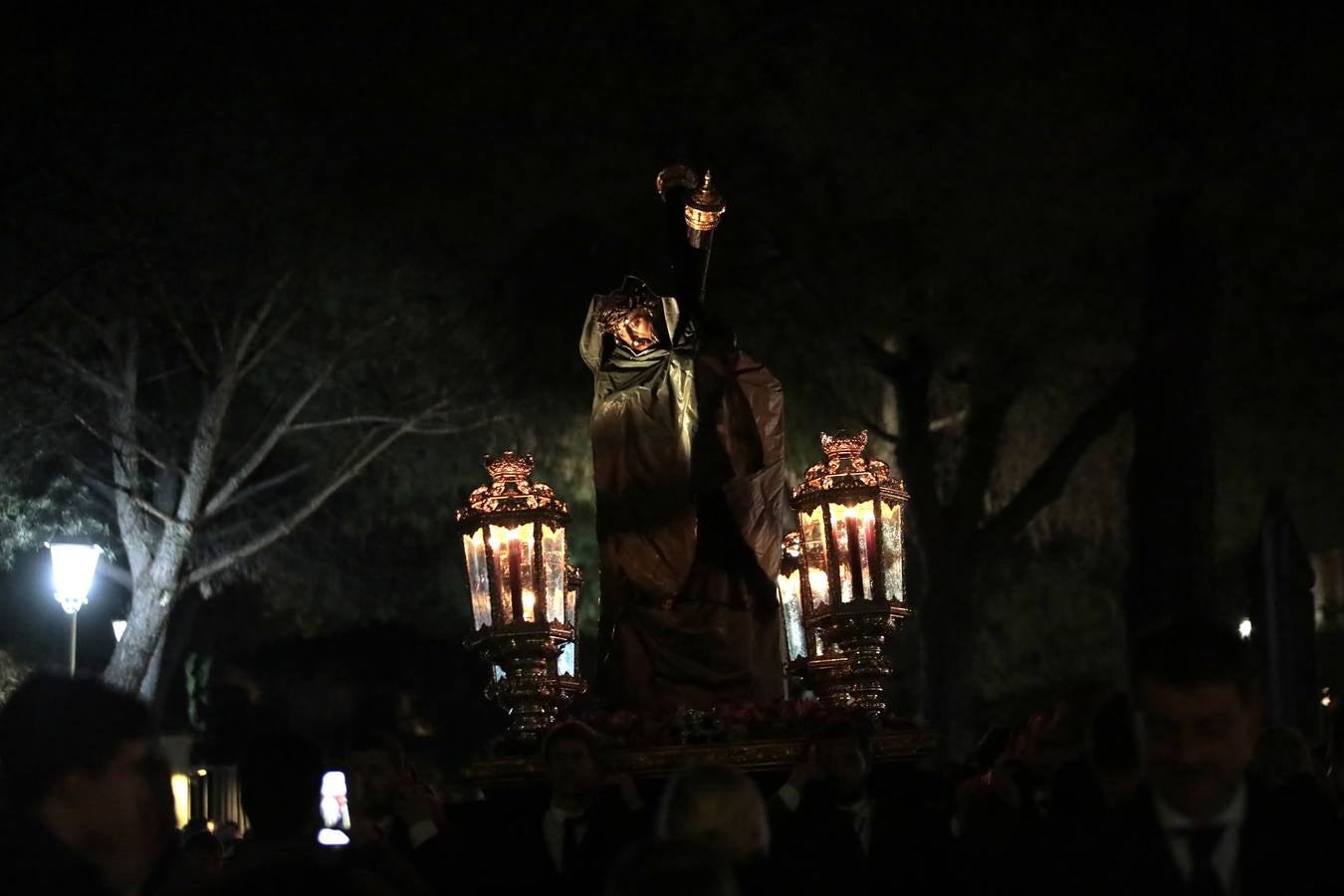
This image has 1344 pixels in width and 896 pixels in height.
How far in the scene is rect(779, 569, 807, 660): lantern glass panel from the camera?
11.7m

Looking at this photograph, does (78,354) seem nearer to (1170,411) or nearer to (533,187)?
(533,187)

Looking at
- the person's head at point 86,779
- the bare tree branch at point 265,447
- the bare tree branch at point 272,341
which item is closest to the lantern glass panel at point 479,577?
the person's head at point 86,779

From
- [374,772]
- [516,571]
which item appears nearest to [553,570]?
[516,571]

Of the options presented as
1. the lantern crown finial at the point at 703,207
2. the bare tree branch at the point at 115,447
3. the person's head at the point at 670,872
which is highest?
the bare tree branch at the point at 115,447

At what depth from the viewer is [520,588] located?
11.1 m

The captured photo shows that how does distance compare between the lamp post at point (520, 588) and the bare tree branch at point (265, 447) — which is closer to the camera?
the lamp post at point (520, 588)

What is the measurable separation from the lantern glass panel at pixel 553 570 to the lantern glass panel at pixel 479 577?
0.35 meters

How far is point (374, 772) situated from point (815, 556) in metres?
4.16

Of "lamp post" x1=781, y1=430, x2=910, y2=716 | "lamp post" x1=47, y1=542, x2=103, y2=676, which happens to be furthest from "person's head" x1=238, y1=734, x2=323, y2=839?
"lamp post" x1=47, y1=542, x2=103, y2=676

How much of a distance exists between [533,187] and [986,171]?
5.30 m

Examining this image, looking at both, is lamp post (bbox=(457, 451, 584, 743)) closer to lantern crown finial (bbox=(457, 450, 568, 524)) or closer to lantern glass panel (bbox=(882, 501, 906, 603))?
lantern crown finial (bbox=(457, 450, 568, 524))

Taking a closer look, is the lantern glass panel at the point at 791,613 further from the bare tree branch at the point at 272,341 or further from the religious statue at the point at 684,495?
the bare tree branch at the point at 272,341

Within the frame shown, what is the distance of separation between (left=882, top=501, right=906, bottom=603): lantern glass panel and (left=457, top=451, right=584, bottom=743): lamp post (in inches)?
73.3

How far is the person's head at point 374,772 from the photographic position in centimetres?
764
